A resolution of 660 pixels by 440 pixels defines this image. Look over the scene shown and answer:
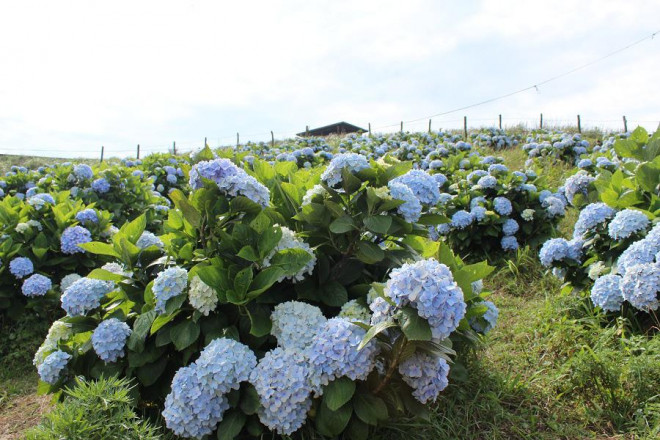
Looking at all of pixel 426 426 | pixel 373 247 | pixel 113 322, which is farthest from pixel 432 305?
pixel 113 322

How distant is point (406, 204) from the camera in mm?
1955

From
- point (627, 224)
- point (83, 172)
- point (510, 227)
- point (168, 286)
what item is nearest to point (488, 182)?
point (510, 227)

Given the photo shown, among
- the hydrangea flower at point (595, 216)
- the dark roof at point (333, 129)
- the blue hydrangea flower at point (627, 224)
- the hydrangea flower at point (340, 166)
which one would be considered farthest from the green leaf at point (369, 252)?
the dark roof at point (333, 129)

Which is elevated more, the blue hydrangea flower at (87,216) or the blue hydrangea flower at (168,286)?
the blue hydrangea flower at (87,216)

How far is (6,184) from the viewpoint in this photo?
23.4ft

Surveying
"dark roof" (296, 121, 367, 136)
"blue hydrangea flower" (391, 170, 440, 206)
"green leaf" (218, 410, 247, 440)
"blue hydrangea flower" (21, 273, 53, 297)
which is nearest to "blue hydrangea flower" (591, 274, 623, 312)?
"blue hydrangea flower" (391, 170, 440, 206)

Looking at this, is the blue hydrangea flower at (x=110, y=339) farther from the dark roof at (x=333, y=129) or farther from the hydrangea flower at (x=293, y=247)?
the dark roof at (x=333, y=129)

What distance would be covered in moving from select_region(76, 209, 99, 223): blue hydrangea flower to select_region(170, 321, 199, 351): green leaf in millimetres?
2721

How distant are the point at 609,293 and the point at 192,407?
2478mm

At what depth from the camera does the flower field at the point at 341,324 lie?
1.74 metres

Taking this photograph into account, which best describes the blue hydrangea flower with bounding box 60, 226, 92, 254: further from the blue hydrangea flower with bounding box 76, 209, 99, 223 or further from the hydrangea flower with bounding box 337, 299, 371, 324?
the hydrangea flower with bounding box 337, 299, 371, 324

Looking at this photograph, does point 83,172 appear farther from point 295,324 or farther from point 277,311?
point 295,324

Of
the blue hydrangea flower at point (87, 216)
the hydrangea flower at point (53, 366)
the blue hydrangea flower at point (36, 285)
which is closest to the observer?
the hydrangea flower at point (53, 366)

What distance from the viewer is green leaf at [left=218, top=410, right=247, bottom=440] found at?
1781 millimetres
